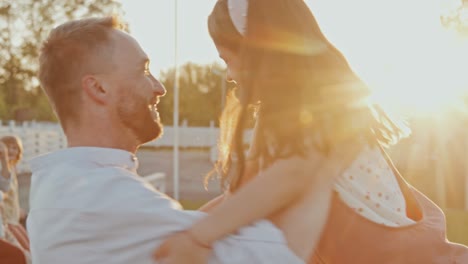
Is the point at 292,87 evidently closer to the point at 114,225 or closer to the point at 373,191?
the point at 373,191

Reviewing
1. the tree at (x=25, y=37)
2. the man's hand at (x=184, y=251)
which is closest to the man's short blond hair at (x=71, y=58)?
the man's hand at (x=184, y=251)

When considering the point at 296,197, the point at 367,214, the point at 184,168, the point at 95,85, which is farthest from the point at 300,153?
the point at 184,168

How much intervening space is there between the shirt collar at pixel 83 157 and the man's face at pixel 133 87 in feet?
0.47

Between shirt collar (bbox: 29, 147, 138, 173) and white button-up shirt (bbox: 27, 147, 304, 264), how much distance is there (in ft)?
0.22

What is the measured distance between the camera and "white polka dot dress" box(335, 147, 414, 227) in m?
2.14

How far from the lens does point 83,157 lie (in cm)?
215

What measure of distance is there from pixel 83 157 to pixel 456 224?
13.1 metres

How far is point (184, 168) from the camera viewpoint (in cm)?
3575

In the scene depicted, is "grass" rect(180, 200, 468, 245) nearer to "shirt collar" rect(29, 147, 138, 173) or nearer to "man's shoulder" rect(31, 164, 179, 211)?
"shirt collar" rect(29, 147, 138, 173)

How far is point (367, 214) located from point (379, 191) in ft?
0.33

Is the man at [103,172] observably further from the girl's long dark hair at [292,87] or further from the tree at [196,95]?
the tree at [196,95]

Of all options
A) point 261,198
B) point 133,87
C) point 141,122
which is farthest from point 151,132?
point 261,198

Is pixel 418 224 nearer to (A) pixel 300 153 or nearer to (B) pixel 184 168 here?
(A) pixel 300 153

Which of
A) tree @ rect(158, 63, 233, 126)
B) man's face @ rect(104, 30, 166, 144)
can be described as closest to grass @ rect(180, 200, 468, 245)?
man's face @ rect(104, 30, 166, 144)
